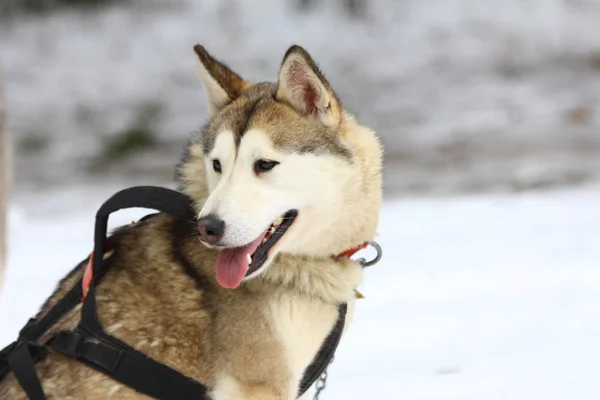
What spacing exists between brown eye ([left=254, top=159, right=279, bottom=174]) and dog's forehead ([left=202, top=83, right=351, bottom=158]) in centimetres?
5

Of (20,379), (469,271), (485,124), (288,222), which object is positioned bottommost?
(485,124)

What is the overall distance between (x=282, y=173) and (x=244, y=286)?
34 cm

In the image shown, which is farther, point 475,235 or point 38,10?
point 38,10

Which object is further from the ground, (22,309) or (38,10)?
(38,10)

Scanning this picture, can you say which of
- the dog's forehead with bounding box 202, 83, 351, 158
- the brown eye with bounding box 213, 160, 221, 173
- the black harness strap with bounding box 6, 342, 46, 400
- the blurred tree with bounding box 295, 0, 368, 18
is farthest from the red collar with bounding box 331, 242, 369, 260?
the blurred tree with bounding box 295, 0, 368, 18

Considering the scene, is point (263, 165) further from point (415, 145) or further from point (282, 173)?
point (415, 145)

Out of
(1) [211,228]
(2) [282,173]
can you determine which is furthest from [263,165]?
(1) [211,228]

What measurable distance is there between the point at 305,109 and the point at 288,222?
35 cm

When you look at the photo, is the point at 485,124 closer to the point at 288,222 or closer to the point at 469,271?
the point at 469,271

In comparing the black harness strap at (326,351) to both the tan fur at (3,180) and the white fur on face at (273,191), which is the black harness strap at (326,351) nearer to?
the white fur on face at (273,191)

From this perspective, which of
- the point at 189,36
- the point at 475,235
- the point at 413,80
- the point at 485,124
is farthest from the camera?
the point at 189,36

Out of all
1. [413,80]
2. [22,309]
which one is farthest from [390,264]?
[413,80]

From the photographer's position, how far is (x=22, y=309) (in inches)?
165

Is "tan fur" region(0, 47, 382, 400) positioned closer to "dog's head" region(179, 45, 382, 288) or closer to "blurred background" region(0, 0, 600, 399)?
"dog's head" region(179, 45, 382, 288)
